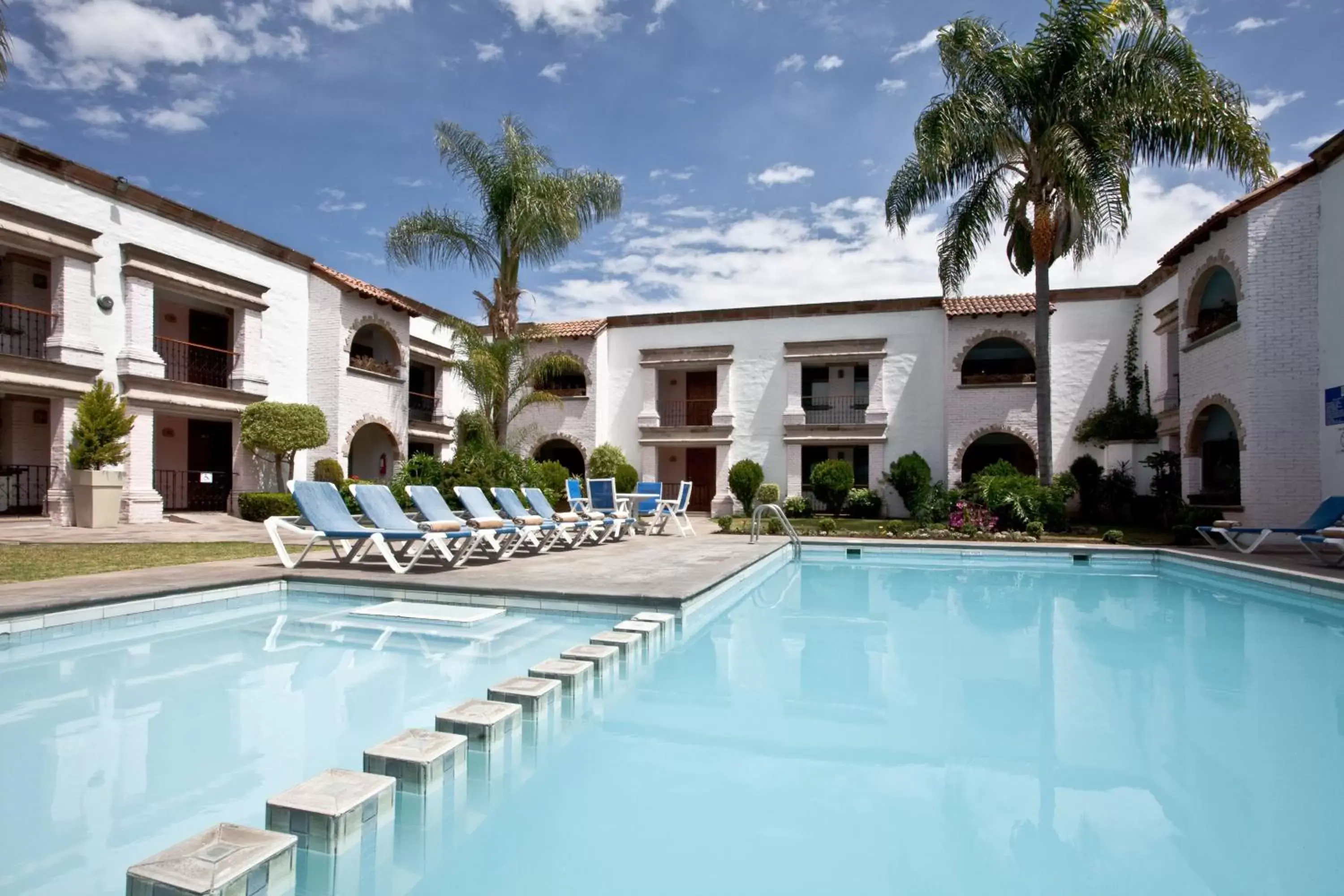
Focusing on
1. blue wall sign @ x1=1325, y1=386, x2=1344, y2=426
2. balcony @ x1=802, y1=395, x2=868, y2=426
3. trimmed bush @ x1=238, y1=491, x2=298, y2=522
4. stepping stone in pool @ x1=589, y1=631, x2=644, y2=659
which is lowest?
stepping stone in pool @ x1=589, y1=631, x2=644, y2=659

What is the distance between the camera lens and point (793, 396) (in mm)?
23594

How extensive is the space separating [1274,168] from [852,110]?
295 inches

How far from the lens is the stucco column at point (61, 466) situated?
14273mm

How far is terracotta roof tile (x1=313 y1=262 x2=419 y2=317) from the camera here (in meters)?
20.1

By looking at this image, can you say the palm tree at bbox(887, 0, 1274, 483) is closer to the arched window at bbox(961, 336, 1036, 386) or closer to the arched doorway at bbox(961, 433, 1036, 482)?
the arched window at bbox(961, 336, 1036, 386)

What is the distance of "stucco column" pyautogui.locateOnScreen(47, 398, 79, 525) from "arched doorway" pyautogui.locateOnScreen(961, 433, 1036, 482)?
21.5m

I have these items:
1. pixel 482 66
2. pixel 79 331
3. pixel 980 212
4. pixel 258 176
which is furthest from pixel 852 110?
pixel 79 331

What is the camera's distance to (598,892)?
2.40m

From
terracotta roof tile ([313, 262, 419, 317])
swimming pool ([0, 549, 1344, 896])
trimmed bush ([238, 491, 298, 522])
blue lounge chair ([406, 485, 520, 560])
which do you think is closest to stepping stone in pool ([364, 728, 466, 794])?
swimming pool ([0, 549, 1344, 896])

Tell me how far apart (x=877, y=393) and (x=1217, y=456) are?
851 centimetres

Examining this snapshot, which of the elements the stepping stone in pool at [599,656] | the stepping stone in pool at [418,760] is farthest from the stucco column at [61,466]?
the stepping stone in pool at [418,760]

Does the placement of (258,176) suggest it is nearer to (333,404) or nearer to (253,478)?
(333,404)

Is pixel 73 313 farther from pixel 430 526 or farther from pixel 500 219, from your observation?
pixel 430 526

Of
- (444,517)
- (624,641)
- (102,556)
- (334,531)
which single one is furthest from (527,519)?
(624,641)
